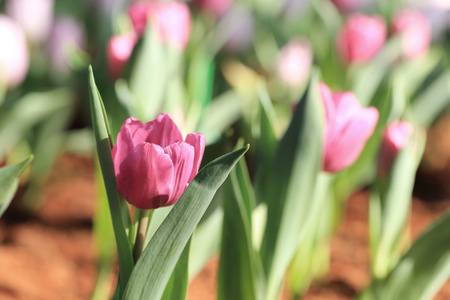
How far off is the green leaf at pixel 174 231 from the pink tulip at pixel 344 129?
28 centimetres

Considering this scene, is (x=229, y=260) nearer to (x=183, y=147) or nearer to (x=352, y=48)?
(x=183, y=147)

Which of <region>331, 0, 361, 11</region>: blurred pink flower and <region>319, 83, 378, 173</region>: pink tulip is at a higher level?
<region>319, 83, 378, 173</region>: pink tulip

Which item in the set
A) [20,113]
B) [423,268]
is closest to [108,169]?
[423,268]

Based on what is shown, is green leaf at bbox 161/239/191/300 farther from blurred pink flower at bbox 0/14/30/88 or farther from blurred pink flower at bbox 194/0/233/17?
blurred pink flower at bbox 194/0/233/17

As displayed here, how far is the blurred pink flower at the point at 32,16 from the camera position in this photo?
1.81 m

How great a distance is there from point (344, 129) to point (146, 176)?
0.31 meters

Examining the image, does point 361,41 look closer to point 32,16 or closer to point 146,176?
point 146,176

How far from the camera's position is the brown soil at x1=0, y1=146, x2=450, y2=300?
1.14 metres

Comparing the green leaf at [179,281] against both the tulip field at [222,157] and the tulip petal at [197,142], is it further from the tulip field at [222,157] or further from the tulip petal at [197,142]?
the tulip petal at [197,142]

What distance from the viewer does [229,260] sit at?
0.69 meters

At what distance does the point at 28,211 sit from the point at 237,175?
1.00 meters

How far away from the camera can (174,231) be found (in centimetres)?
48

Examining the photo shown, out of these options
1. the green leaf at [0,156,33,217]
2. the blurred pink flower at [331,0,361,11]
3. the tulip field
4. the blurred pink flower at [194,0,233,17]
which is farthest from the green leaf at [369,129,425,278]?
the blurred pink flower at [331,0,361,11]

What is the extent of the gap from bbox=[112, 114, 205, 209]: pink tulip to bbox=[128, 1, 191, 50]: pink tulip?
54 cm
